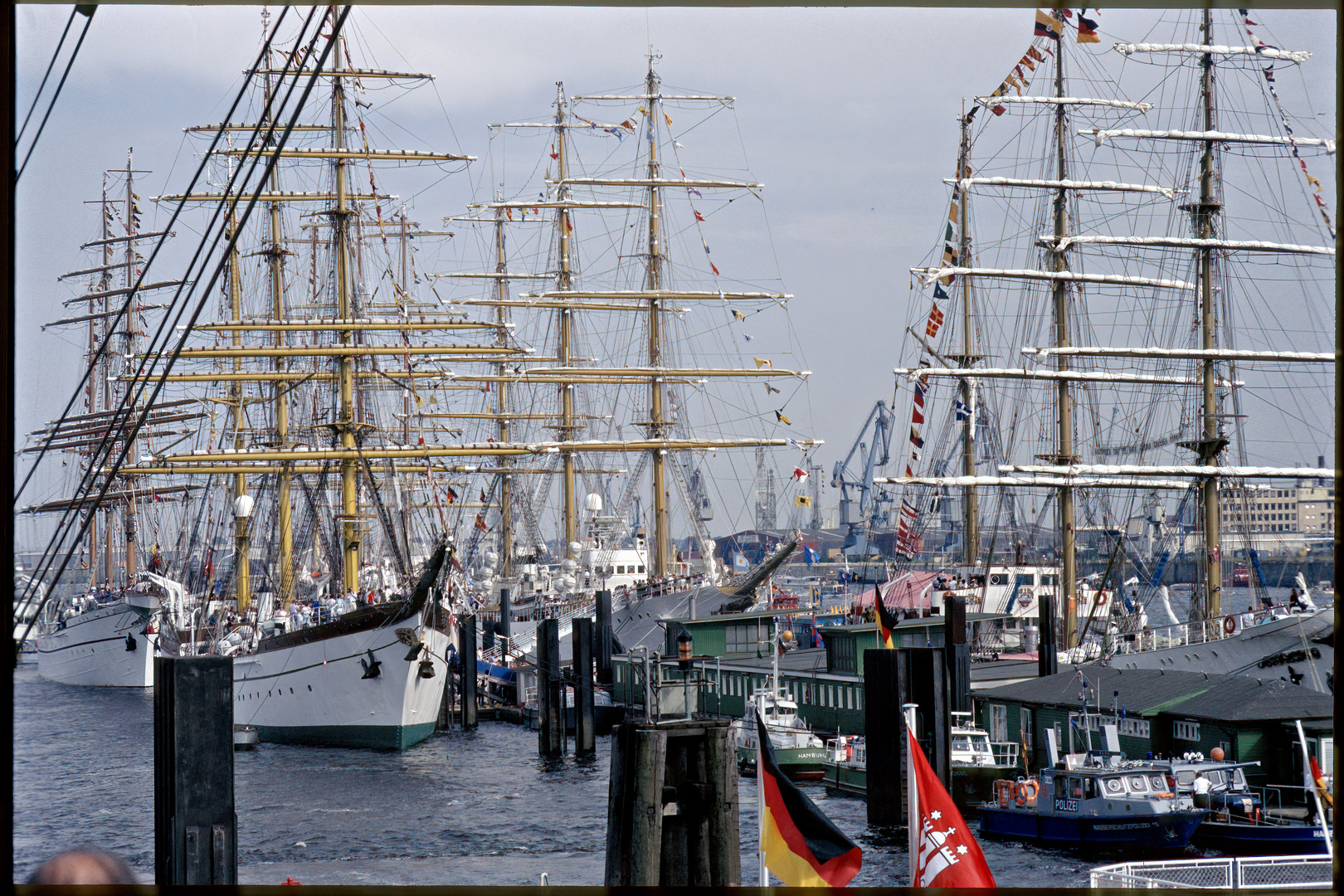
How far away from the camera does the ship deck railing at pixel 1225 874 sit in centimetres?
1450

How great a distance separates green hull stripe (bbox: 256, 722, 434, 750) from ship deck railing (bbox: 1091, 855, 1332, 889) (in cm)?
2939

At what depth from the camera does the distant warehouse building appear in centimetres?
2814

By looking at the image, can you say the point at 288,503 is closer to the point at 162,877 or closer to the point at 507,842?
the point at 507,842

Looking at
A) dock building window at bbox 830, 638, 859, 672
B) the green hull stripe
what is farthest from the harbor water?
dock building window at bbox 830, 638, 859, 672

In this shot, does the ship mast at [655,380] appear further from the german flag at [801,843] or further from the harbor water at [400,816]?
the german flag at [801,843]

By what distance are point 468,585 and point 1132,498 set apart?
30167 mm

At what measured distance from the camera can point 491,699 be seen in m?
56.7

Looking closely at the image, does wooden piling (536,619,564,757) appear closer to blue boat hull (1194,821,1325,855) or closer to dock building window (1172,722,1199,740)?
dock building window (1172,722,1199,740)

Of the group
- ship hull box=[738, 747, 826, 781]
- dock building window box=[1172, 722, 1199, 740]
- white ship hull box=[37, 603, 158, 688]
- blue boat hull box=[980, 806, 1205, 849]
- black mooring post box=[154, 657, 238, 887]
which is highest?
black mooring post box=[154, 657, 238, 887]

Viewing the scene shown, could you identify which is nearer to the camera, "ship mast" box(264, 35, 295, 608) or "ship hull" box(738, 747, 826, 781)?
"ship hull" box(738, 747, 826, 781)

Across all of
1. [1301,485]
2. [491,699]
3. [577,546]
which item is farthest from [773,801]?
[577,546]

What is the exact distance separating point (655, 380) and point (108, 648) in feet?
99.2

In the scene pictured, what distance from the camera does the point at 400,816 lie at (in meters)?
32.5

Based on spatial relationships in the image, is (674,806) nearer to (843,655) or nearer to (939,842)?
(939,842)
